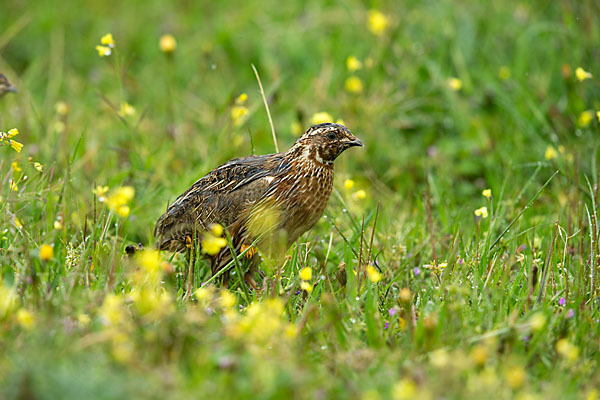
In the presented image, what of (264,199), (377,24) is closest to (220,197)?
(264,199)

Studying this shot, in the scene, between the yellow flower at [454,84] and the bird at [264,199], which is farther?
the yellow flower at [454,84]

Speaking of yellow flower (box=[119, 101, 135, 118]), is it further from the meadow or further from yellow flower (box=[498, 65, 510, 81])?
yellow flower (box=[498, 65, 510, 81])

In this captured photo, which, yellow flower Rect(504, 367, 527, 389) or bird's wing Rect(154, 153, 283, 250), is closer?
yellow flower Rect(504, 367, 527, 389)

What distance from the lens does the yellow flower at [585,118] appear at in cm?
653

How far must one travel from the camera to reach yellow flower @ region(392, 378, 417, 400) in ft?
9.21

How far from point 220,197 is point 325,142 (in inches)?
29.5

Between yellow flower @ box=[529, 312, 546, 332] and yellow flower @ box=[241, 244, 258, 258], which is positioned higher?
yellow flower @ box=[241, 244, 258, 258]

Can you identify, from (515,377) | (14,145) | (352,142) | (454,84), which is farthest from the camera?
(454,84)

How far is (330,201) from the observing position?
19.5ft

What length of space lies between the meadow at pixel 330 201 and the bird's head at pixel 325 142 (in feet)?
1.76

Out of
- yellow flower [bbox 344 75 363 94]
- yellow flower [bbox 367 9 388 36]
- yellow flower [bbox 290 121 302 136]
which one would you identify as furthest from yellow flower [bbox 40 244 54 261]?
yellow flower [bbox 367 9 388 36]

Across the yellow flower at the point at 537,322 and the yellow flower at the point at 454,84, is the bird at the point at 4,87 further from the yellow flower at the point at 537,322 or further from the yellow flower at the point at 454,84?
the yellow flower at the point at 537,322

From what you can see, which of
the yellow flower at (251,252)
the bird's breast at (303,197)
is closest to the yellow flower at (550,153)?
the bird's breast at (303,197)

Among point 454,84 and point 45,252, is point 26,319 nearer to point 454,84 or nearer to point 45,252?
point 45,252
